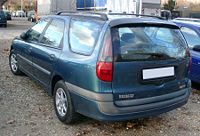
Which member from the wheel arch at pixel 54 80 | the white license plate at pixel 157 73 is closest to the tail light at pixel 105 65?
the white license plate at pixel 157 73

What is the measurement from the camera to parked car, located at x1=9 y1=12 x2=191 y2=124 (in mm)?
3725

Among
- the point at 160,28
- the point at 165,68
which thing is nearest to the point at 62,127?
the point at 165,68

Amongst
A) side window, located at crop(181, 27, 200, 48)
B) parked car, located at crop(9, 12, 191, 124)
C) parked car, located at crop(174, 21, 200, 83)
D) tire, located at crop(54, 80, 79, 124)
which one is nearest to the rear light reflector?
parked car, located at crop(9, 12, 191, 124)

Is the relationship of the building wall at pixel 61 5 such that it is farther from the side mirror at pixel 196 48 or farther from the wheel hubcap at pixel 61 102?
the wheel hubcap at pixel 61 102

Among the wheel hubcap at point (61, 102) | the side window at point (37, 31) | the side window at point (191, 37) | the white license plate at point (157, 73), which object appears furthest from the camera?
the side window at point (191, 37)

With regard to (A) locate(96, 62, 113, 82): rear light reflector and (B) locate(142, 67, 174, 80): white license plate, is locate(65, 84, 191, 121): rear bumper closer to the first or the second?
(A) locate(96, 62, 113, 82): rear light reflector

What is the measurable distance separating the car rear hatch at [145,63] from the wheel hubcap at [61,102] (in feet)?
3.09

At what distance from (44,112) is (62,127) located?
2.08 ft

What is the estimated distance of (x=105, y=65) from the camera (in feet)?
12.1

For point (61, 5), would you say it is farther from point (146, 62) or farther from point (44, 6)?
point (146, 62)

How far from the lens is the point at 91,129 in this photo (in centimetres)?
433

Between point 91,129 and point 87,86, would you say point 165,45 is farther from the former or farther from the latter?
point 91,129

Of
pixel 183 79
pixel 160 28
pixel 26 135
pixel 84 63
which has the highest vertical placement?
pixel 160 28

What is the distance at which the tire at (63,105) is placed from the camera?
4238 mm
